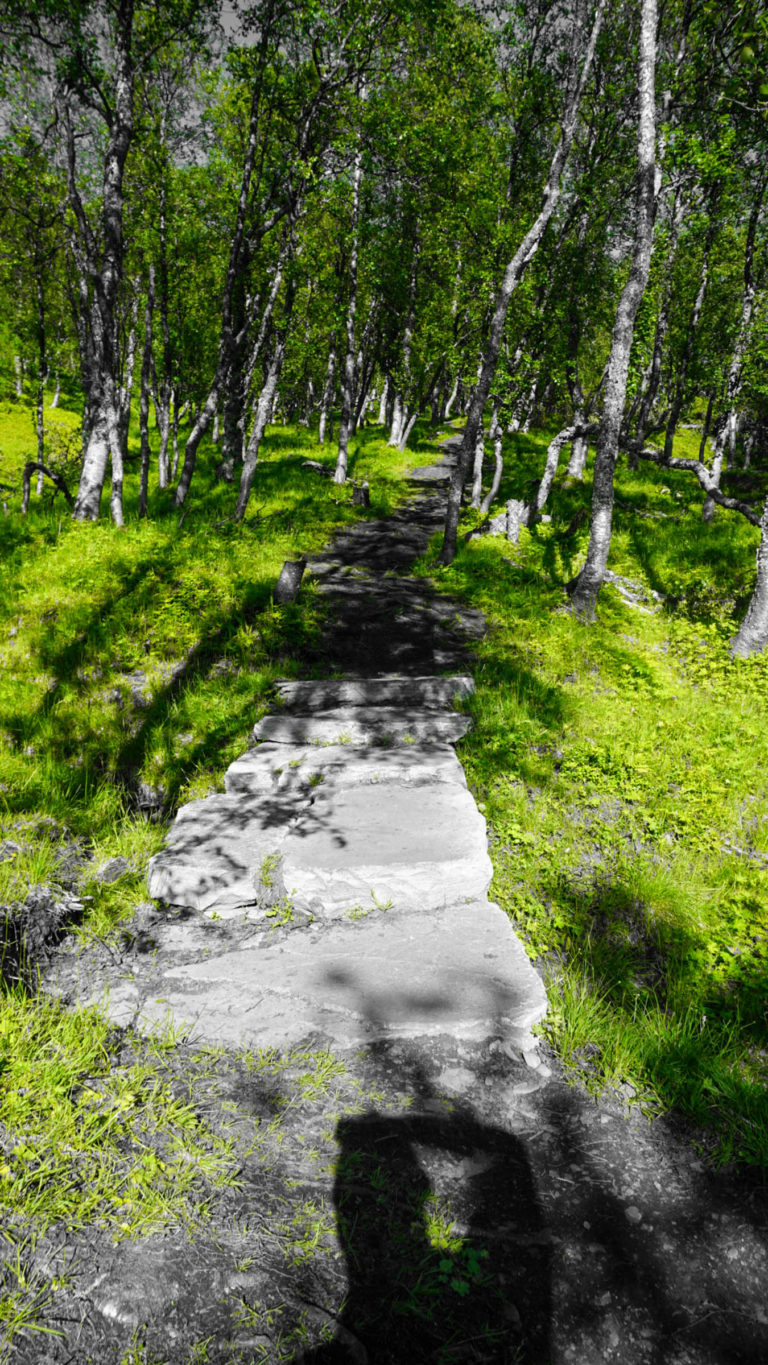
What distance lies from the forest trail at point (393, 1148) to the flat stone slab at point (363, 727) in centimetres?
134

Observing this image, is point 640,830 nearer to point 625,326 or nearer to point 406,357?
point 625,326

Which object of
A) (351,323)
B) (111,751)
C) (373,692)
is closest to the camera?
(111,751)

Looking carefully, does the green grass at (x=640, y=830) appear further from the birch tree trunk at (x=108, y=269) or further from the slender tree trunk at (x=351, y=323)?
the slender tree trunk at (x=351, y=323)

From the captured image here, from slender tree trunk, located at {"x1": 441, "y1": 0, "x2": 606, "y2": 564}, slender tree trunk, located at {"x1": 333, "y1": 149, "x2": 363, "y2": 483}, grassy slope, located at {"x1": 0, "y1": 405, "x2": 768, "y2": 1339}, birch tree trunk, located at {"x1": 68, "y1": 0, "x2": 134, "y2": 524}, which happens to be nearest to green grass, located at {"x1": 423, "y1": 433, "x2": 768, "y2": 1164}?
grassy slope, located at {"x1": 0, "y1": 405, "x2": 768, "y2": 1339}

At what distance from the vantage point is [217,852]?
474 cm

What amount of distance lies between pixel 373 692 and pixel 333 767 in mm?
1612

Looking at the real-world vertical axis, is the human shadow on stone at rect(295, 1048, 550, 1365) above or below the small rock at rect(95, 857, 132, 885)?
above

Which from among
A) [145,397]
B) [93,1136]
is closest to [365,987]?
[93,1136]

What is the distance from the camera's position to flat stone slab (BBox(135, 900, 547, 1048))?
10.8ft

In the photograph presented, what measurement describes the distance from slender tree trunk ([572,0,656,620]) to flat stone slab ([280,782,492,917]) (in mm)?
5987

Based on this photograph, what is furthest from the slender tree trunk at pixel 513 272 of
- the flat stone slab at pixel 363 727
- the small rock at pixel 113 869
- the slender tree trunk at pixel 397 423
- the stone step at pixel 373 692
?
the slender tree trunk at pixel 397 423

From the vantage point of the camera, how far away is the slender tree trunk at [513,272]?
10914 millimetres

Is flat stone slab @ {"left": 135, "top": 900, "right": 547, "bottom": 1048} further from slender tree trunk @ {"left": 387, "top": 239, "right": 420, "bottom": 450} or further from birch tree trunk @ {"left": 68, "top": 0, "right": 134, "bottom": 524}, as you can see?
slender tree trunk @ {"left": 387, "top": 239, "right": 420, "bottom": 450}

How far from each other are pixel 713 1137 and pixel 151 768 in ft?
17.9
